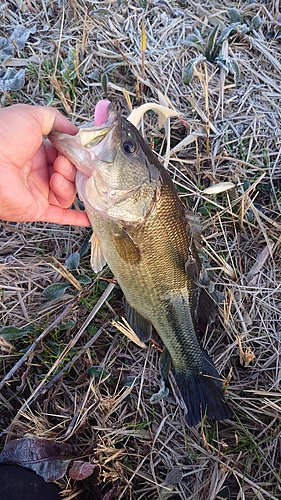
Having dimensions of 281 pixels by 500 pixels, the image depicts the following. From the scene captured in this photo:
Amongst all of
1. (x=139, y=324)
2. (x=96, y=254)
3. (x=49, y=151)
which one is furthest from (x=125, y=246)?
(x=49, y=151)

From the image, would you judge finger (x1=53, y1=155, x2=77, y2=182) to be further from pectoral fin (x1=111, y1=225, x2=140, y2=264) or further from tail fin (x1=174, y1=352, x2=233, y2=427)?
tail fin (x1=174, y1=352, x2=233, y2=427)

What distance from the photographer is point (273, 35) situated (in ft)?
12.1

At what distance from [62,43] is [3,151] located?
1894 millimetres

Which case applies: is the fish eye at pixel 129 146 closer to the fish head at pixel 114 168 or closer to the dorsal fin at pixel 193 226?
the fish head at pixel 114 168

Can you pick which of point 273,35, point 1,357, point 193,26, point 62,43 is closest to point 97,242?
point 1,357

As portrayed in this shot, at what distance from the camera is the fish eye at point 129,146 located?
7.04ft

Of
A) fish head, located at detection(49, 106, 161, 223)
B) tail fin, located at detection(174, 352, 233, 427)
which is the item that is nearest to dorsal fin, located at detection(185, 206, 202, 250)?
fish head, located at detection(49, 106, 161, 223)

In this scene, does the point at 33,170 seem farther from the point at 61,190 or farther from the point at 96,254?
the point at 96,254

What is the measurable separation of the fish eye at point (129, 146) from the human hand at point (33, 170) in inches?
12.2

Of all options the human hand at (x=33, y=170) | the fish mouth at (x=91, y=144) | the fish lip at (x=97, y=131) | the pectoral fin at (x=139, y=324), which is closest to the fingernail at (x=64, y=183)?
the human hand at (x=33, y=170)

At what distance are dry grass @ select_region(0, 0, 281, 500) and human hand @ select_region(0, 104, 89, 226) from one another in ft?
1.52

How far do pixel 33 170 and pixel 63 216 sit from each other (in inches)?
12.7

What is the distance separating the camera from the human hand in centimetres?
208

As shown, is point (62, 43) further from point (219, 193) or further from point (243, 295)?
point (243, 295)
